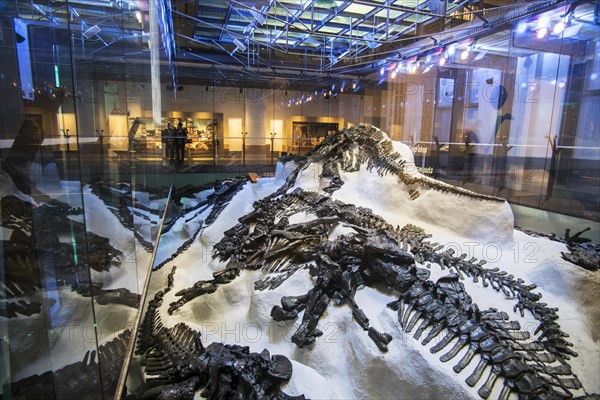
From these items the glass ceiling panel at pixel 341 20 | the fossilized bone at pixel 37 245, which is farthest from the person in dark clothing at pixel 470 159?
the fossilized bone at pixel 37 245

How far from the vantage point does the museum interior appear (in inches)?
61.2

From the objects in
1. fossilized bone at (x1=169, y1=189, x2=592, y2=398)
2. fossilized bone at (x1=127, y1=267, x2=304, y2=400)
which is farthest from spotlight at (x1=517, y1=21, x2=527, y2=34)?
fossilized bone at (x1=127, y1=267, x2=304, y2=400)

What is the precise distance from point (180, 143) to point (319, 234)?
10.4 meters

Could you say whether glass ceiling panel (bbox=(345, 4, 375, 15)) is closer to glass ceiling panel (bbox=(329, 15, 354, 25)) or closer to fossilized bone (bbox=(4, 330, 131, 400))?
glass ceiling panel (bbox=(329, 15, 354, 25))

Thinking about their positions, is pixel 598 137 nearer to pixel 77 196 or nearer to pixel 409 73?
pixel 409 73

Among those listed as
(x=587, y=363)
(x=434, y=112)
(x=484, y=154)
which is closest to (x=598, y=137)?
(x=484, y=154)

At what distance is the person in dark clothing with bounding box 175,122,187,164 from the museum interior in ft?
5.46

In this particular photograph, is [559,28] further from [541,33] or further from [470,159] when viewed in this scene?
[470,159]

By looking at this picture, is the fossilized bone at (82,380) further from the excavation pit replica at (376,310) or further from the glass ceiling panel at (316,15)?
the glass ceiling panel at (316,15)

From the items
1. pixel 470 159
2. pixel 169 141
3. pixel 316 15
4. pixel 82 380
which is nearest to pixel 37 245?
pixel 82 380

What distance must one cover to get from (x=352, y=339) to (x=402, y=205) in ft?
13.3

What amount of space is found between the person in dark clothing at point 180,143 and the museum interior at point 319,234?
166cm

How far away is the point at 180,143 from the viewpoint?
1433 cm

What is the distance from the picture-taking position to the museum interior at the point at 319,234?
1.56 metres
